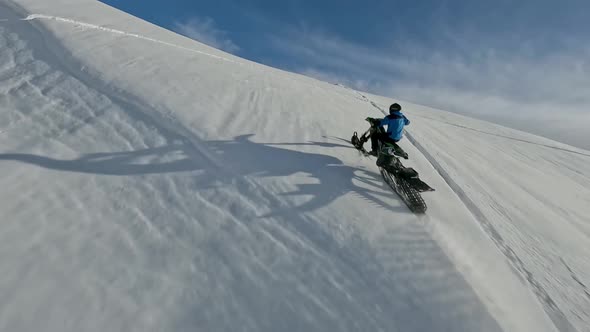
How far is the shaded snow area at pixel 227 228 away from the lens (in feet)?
7.32

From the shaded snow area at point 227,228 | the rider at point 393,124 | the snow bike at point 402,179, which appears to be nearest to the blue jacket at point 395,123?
the rider at point 393,124

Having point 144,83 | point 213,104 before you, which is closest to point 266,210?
point 213,104

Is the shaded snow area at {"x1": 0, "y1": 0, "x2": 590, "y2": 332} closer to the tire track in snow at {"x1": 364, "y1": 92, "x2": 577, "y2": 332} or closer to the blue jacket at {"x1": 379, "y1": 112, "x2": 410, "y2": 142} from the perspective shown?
the tire track in snow at {"x1": 364, "y1": 92, "x2": 577, "y2": 332}

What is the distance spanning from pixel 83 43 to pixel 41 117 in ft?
13.8

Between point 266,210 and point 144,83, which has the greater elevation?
point 144,83

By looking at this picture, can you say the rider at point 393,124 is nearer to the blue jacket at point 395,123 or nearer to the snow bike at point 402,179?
the blue jacket at point 395,123

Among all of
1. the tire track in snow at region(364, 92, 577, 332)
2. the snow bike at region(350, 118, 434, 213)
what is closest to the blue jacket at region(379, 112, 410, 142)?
the snow bike at region(350, 118, 434, 213)

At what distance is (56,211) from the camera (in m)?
2.78

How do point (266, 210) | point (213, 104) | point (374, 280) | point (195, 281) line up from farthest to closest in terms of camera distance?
point (213, 104) → point (266, 210) → point (374, 280) → point (195, 281)

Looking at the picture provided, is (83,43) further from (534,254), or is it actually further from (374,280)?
(534,254)

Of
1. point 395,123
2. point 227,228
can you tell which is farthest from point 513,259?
point 227,228

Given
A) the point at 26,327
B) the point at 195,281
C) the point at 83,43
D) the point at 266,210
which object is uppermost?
the point at 83,43

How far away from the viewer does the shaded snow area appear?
87.8 inches

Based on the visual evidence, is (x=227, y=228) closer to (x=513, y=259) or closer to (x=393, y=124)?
(x=393, y=124)
